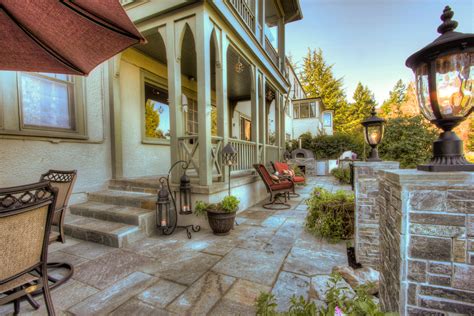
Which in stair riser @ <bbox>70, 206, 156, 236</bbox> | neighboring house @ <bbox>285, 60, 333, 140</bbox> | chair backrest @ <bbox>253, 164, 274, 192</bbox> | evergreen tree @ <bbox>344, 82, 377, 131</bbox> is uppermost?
evergreen tree @ <bbox>344, 82, 377, 131</bbox>

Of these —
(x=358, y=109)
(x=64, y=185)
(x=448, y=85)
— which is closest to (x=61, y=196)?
(x=64, y=185)

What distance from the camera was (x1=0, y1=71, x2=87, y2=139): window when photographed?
120 inches

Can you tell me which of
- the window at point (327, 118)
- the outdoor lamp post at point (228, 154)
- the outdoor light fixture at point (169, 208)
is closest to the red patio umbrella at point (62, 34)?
the outdoor light fixture at point (169, 208)

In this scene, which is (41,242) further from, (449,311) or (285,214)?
(285,214)

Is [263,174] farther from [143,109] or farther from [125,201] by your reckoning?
[143,109]

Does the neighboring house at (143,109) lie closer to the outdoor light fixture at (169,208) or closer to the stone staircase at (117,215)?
the outdoor light fixture at (169,208)

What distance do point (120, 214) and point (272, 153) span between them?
17.0ft

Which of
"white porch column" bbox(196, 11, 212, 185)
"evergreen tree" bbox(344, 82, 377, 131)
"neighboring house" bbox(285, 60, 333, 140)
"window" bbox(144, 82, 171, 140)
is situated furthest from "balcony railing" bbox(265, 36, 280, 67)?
"evergreen tree" bbox(344, 82, 377, 131)

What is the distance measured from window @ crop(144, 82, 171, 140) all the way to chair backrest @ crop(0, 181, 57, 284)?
4.05 m

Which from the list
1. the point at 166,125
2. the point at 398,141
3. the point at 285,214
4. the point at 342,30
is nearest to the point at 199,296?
the point at 285,214

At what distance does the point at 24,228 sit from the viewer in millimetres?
1319

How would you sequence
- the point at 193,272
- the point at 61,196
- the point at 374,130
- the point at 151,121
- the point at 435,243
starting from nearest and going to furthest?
the point at 435,243, the point at 193,272, the point at 61,196, the point at 374,130, the point at 151,121

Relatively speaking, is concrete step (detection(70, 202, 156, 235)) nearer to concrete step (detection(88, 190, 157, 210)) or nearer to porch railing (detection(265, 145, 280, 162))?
concrete step (detection(88, 190, 157, 210))

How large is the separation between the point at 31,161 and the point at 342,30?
51.7 feet
